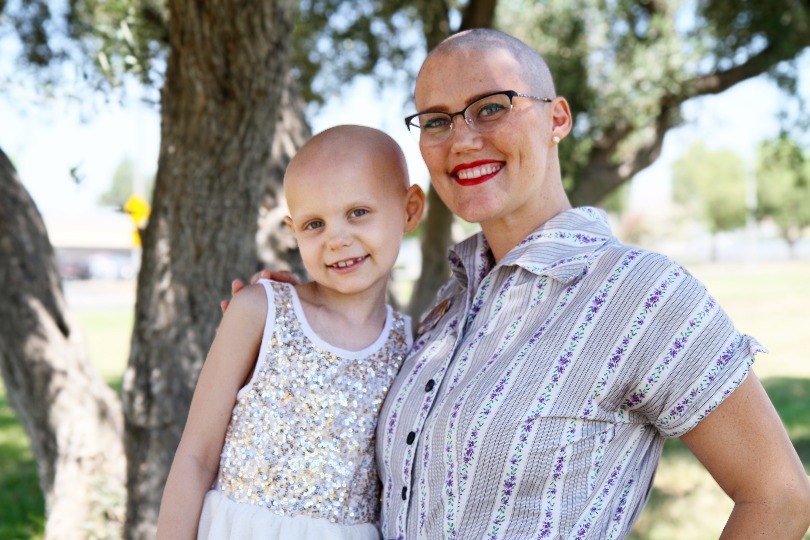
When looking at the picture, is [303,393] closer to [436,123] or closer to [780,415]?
[436,123]

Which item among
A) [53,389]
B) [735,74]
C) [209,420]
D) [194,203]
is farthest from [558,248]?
[735,74]

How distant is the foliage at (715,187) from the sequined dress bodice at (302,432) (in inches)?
2606

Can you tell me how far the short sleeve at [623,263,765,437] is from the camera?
165 cm

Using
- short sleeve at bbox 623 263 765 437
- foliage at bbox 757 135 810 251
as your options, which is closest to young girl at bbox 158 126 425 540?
short sleeve at bbox 623 263 765 437

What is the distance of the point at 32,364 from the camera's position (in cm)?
432

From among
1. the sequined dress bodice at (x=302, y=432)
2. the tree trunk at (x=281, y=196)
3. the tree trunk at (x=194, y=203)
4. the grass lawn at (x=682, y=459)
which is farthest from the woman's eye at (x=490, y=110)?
the grass lawn at (x=682, y=459)

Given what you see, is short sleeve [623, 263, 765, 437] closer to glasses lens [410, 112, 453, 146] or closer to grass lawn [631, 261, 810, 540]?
glasses lens [410, 112, 453, 146]

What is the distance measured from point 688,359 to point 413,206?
88cm

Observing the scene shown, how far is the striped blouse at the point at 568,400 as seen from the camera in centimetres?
169

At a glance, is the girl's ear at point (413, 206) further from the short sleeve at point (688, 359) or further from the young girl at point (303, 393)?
the short sleeve at point (688, 359)

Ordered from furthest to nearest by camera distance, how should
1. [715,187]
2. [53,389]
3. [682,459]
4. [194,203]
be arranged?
1. [715,187]
2. [682,459]
3. [53,389]
4. [194,203]

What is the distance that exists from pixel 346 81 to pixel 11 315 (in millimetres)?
5680

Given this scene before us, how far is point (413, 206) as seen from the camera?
228 cm

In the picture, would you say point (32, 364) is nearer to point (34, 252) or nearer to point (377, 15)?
point (34, 252)
